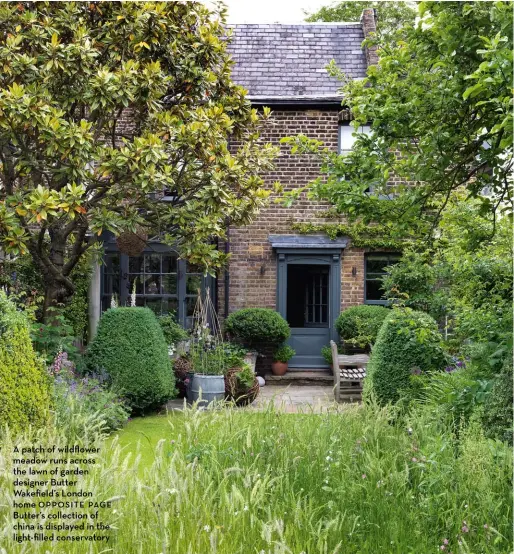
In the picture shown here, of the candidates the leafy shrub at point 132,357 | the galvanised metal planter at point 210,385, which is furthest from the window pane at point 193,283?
the leafy shrub at point 132,357

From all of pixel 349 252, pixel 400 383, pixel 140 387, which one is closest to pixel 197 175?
pixel 140 387

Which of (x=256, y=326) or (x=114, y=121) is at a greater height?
(x=114, y=121)

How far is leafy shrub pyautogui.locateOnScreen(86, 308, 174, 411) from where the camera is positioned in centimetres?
954

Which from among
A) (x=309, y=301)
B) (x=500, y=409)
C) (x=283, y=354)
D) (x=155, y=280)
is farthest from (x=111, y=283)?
(x=500, y=409)

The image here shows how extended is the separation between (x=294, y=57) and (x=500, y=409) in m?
12.8

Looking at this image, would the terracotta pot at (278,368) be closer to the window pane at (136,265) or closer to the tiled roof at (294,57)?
the window pane at (136,265)

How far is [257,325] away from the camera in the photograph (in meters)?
14.1

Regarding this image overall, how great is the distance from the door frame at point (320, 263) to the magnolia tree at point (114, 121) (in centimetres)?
481

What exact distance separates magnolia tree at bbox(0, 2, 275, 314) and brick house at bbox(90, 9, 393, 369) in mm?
4683

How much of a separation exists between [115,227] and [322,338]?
24.6 ft

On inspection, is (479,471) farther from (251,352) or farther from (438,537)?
(251,352)

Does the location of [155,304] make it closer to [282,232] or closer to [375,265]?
[282,232]

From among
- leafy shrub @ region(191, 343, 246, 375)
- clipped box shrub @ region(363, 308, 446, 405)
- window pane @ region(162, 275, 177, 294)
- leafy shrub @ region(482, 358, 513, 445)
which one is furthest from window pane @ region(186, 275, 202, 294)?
leafy shrub @ region(482, 358, 513, 445)

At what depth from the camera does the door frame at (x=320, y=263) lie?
1520 cm
